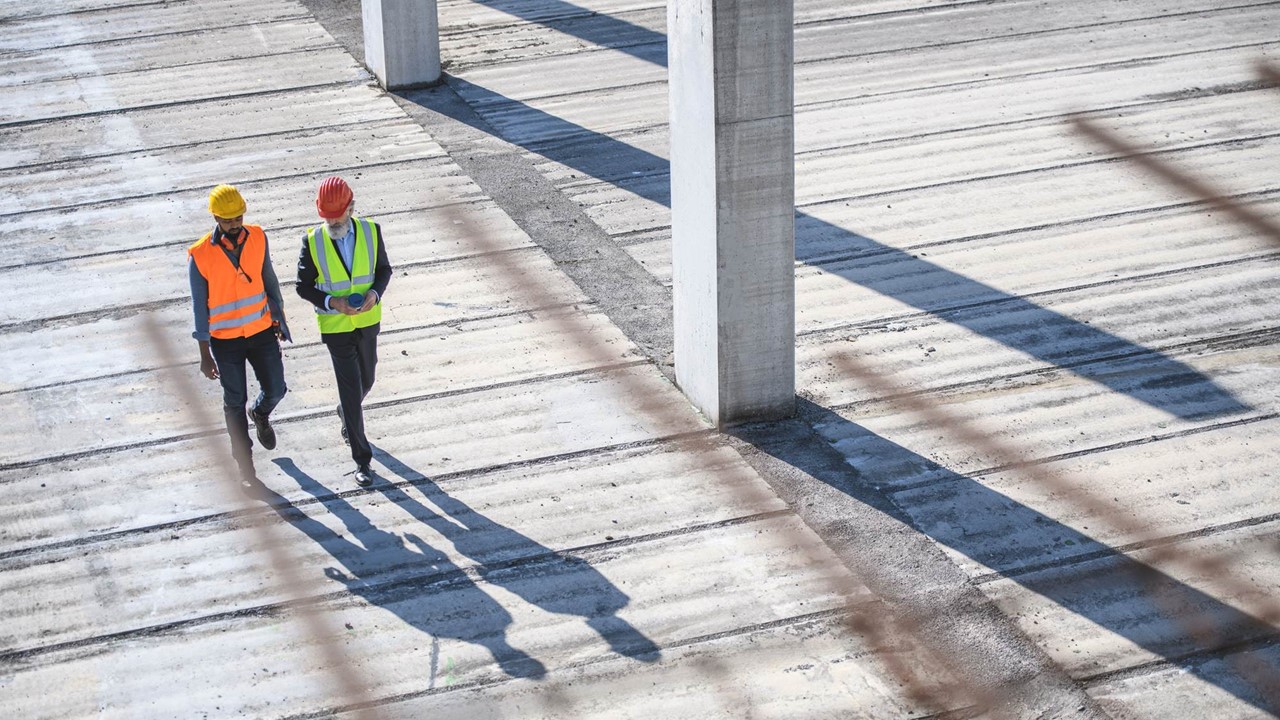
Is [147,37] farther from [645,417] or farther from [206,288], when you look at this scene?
[645,417]

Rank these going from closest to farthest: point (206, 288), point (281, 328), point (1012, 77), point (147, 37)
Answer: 1. point (206, 288)
2. point (281, 328)
3. point (1012, 77)
4. point (147, 37)

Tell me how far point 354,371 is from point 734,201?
7.58 ft

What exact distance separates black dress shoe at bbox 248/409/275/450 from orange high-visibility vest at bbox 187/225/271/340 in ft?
2.17

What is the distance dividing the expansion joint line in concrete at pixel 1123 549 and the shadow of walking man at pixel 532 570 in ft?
5.90

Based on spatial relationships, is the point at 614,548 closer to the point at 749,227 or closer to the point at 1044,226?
the point at 749,227

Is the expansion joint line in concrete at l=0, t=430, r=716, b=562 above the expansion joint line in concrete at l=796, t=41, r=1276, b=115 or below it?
below

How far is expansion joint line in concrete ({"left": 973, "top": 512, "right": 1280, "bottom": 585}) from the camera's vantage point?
721 centimetres

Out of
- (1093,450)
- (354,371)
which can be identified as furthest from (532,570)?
(1093,450)

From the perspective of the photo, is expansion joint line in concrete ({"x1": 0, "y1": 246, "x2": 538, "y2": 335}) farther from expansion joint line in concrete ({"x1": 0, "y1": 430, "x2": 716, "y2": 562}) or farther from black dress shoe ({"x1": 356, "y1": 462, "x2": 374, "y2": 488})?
black dress shoe ({"x1": 356, "y1": 462, "x2": 374, "y2": 488})

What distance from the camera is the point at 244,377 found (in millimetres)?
7902

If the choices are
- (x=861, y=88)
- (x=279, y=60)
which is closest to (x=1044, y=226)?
(x=861, y=88)

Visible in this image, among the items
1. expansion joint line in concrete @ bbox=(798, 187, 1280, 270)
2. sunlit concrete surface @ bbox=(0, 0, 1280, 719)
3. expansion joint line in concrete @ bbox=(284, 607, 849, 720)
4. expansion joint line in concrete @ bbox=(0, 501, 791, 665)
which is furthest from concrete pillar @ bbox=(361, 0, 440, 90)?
expansion joint line in concrete @ bbox=(284, 607, 849, 720)

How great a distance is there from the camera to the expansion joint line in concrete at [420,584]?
273 inches

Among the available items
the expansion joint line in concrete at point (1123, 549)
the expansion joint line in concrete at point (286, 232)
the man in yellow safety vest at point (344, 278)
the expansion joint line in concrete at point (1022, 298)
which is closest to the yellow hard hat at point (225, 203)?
the man in yellow safety vest at point (344, 278)
